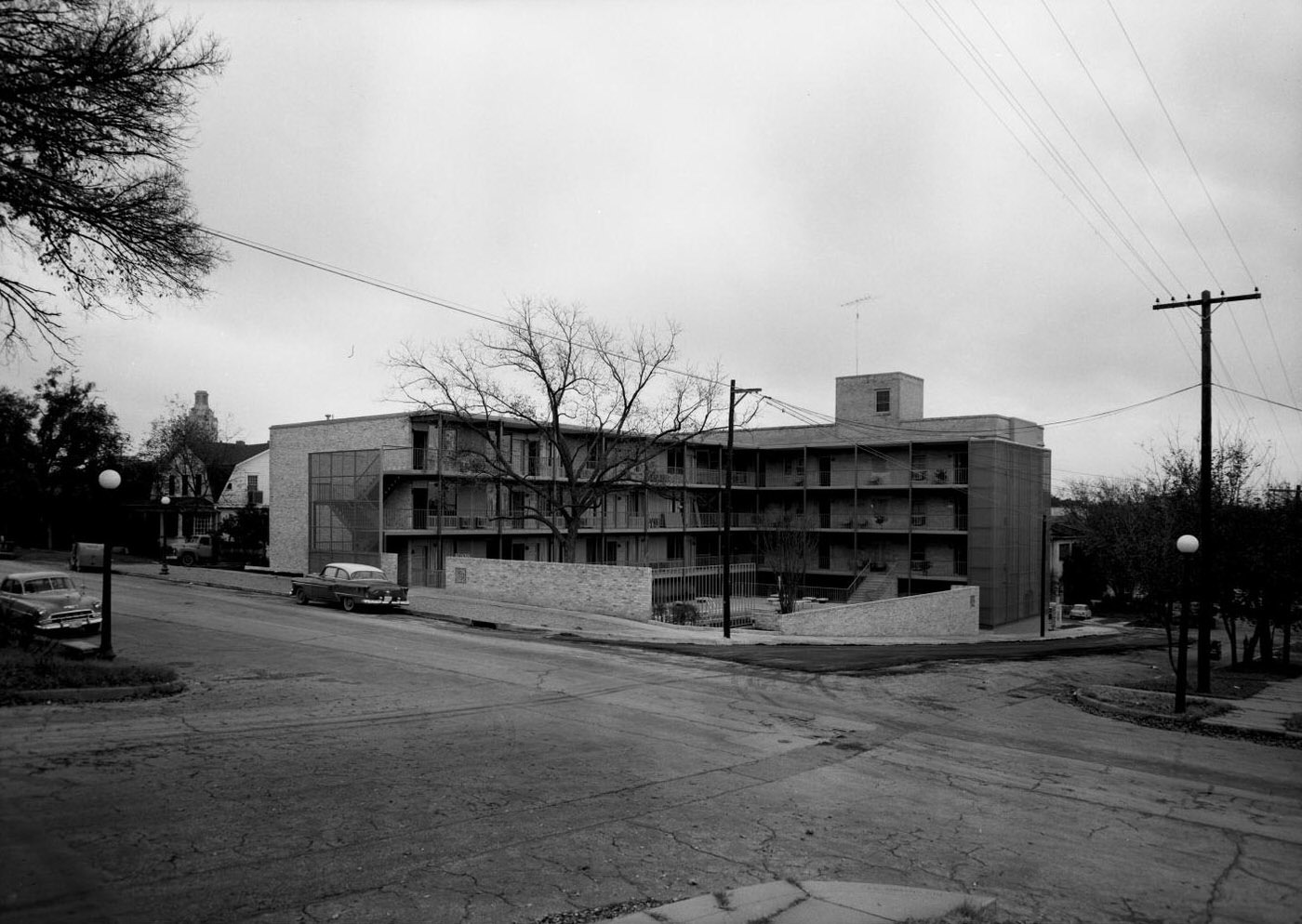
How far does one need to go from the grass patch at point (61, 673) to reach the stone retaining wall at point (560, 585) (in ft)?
55.3

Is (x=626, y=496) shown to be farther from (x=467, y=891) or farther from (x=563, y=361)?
(x=467, y=891)

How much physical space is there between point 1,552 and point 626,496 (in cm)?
3518

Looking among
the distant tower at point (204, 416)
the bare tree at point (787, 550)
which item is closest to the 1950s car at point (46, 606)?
the bare tree at point (787, 550)

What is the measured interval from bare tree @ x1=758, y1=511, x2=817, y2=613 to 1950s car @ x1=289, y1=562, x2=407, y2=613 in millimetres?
18061

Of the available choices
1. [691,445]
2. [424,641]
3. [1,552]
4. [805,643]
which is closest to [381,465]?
[424,641]

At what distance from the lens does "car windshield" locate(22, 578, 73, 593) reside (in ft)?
64.1

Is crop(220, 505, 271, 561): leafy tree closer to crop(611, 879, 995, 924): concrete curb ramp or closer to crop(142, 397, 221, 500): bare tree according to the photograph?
crop(142, 397, 221, 500): bare tree

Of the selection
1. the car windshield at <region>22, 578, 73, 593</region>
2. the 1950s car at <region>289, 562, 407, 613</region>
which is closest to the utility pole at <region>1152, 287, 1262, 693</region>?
the 1950s car at <region>289, 562, 407, 613</region>

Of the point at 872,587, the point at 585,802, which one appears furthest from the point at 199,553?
the point at 585,802

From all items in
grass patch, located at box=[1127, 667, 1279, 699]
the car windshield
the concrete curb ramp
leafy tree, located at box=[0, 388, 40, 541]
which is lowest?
grass patch, located at box=[1127, 667, 1279, 699]

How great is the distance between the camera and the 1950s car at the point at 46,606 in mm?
18266

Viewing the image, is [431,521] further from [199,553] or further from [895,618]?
[895,618]

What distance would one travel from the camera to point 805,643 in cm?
2861

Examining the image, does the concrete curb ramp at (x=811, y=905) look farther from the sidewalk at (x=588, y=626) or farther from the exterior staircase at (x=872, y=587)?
the exterior staircase at (x=872, y=587)
